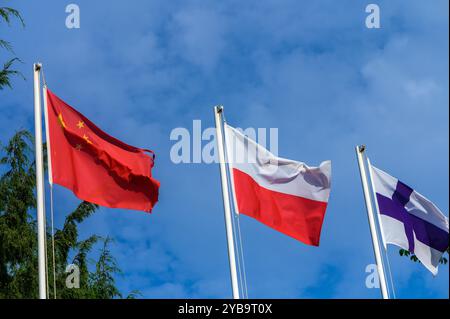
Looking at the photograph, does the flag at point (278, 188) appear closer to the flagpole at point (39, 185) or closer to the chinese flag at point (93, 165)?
the chinese flag at point (93, 165)

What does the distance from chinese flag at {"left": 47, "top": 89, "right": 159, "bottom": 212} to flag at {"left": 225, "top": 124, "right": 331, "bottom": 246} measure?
1.86 metres

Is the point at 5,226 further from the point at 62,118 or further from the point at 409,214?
the point at 409,214

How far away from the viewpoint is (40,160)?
45.1 feet

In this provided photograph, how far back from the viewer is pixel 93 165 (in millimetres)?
14562

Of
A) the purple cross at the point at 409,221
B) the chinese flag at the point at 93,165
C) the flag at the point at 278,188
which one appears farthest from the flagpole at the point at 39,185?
the purple cross at the point at 409,221

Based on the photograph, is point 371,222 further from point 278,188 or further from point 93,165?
point 93,165

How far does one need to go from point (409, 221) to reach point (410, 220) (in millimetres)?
48

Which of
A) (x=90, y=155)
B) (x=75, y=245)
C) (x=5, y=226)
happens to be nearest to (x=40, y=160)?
(x=90, y=155)

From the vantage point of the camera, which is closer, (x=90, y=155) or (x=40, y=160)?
(x=40, y=160)

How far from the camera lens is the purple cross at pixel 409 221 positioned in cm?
1769

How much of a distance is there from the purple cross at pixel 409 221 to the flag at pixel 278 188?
2.53m

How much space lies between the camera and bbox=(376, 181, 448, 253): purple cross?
17.7 metres

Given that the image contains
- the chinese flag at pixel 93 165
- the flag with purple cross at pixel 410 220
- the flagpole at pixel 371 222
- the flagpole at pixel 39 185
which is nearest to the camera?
the flagpole at pixel 39 185
